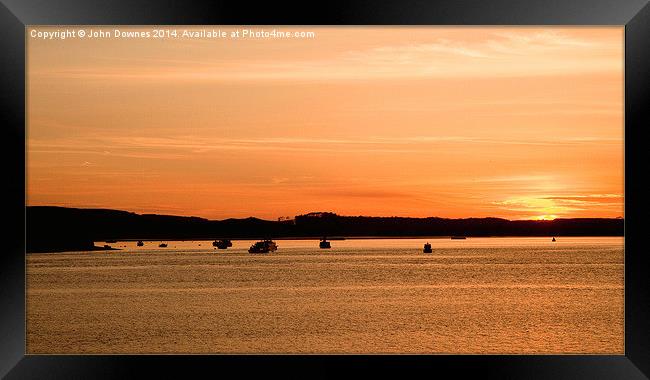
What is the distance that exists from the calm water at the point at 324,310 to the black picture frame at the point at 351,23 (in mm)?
15905

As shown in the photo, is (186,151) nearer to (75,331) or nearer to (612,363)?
(75,331)

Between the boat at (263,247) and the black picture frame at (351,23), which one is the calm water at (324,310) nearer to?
the black picture frame at (351,23)

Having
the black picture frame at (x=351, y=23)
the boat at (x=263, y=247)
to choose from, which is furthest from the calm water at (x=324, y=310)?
the boat at (x=263, y=247)

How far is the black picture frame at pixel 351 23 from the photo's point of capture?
5.24 metres

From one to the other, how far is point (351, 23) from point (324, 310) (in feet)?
113

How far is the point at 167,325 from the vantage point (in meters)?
35.1

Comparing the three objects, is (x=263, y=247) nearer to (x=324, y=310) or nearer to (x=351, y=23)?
(x=324, y=310)

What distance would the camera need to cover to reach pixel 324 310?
39.2 meters

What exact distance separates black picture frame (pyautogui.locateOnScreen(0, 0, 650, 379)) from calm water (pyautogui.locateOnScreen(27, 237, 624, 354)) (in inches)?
626

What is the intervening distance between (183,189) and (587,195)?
22161mm

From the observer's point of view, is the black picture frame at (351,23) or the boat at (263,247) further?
the boat at (263,247)

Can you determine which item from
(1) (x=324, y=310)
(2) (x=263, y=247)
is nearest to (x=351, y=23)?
(1) (x=324, y=310)

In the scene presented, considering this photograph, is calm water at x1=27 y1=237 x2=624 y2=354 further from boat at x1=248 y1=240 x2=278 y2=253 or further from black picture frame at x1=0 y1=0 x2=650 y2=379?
boat at x1=248 y1=240 x2=278 y2=253

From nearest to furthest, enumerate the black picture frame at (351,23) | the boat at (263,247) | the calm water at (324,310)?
the black picture frame at (351,23)
the calm water at (324,310)
the boat at (263,247)
